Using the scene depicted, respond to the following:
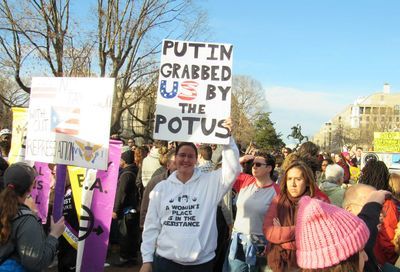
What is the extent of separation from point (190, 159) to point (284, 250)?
114cm

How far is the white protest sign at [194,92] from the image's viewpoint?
150 inches

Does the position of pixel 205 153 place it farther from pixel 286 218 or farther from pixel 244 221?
pixel 286 218

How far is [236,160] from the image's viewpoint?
3.67 metres

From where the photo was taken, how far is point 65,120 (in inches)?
186

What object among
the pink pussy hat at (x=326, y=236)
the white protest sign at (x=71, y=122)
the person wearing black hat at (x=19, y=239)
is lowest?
the person wearing black hat at (x=19, y=239)

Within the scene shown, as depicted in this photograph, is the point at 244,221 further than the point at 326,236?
Yes

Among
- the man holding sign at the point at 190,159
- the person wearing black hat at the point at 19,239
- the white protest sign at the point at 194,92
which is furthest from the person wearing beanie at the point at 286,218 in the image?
the person wearing black hat at the point at 19,239

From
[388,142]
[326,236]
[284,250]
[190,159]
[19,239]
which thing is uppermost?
[388,142]

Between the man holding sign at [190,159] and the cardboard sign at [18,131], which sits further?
the cardboard sign at [18,131]

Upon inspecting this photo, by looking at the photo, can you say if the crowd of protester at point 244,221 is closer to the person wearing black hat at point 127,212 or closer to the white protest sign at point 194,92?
the white protest sign at point 194,92

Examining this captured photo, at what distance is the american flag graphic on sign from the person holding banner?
1.37 metres

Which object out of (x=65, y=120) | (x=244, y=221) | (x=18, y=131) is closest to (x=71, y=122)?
(x=65, y=120)

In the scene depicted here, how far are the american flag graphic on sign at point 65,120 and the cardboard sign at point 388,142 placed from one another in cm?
2015

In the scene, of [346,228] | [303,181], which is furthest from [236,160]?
[346,228]
